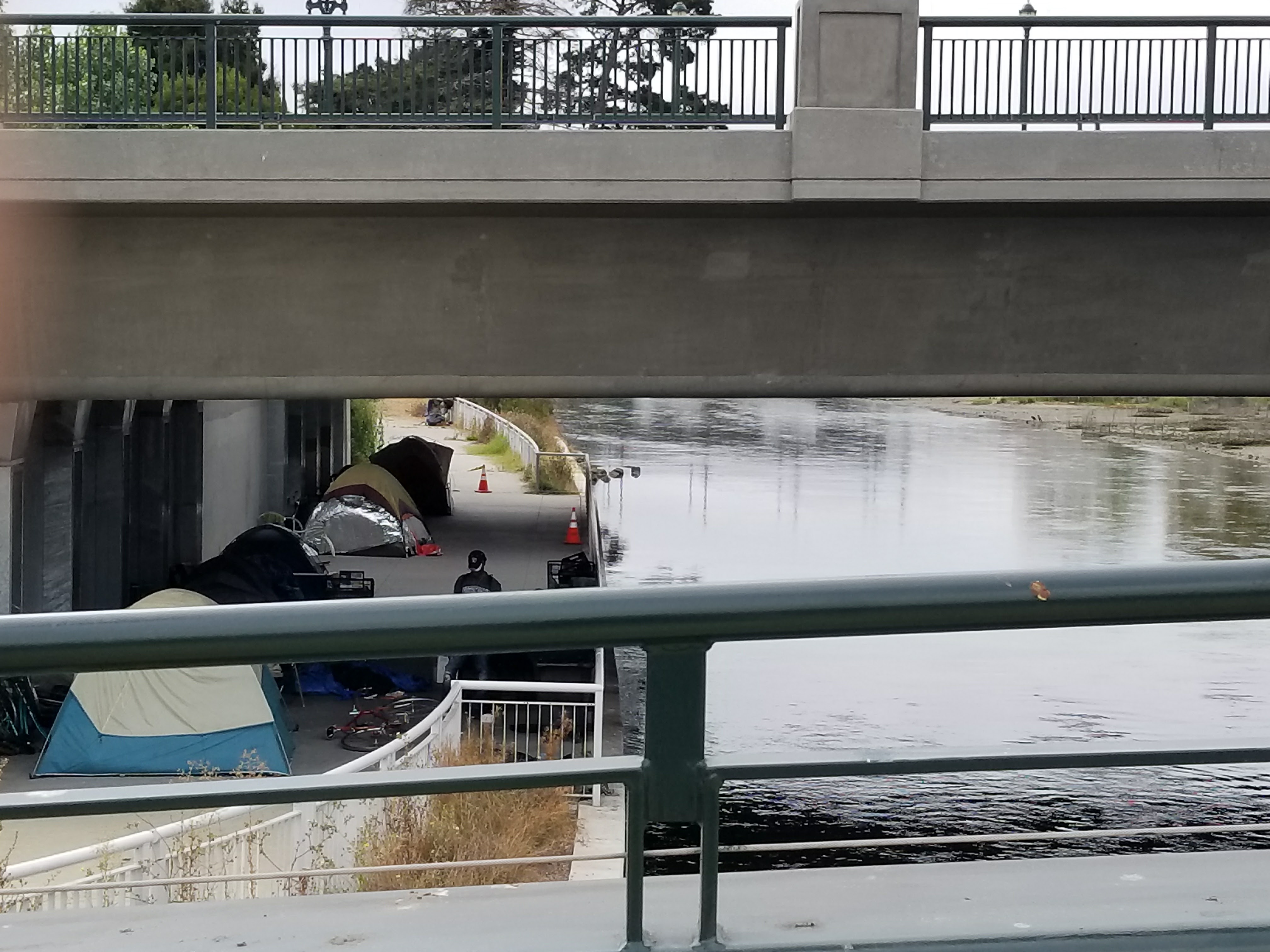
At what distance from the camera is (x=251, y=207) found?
10844 millimetres

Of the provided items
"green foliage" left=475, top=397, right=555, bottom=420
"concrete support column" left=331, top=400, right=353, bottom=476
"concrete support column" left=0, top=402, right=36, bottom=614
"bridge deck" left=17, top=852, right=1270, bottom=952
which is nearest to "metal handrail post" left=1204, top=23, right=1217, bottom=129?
"bridge deck" left=17, top=852, right=1270, bottom=952

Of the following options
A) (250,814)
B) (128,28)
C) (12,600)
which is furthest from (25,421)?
(250,814)

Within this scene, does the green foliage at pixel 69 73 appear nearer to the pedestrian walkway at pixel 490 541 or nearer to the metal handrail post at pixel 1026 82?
the metal handrail post at pixel 1026 82

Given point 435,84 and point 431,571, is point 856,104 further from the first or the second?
point 431,571

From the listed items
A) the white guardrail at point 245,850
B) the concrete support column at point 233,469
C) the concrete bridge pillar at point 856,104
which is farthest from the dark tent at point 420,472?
the concrete bridge pillar at point 856,104

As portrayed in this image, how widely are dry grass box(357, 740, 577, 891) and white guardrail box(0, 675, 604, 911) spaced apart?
208 mm

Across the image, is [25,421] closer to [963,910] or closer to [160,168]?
[160,168]

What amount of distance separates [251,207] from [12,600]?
305 inches

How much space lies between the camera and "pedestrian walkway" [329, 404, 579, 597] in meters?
26.8

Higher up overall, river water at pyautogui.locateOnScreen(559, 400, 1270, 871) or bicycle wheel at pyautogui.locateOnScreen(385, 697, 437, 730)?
bicycle wheel at pyautogui.locateOnScreen(385, 697, 437, 730)

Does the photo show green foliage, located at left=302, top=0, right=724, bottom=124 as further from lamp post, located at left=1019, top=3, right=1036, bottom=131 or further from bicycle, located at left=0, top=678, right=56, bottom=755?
bicycle, located at left=0, top=678, right=56, bottom=755

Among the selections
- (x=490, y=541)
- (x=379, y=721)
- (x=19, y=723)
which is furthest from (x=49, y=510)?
(x=490, y=541)

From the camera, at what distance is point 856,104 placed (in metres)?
10.6

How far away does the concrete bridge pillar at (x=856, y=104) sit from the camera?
1044 cm
